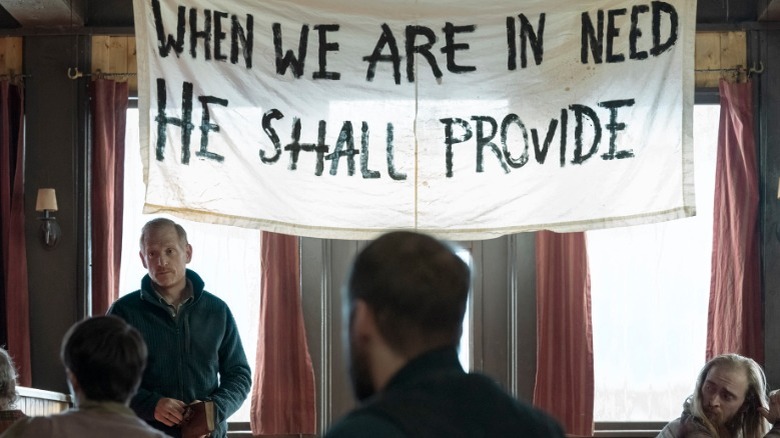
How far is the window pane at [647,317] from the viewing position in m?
6.61

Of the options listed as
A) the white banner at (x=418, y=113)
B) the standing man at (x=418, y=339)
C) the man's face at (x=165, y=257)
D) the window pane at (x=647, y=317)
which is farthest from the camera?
the window pane at (x=647, y=317)

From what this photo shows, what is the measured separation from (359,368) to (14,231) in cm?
574

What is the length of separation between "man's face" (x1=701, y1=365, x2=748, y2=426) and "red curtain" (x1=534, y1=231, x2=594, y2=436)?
2496 mm

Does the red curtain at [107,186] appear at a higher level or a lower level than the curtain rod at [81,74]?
lower

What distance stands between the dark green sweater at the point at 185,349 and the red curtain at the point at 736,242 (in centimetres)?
365

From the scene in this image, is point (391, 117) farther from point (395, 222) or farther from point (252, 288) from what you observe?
point (252, 288)

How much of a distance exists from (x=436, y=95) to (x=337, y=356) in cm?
256

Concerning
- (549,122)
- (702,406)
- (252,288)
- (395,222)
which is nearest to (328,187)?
(395,222)

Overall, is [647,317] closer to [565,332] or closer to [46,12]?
[565,332]

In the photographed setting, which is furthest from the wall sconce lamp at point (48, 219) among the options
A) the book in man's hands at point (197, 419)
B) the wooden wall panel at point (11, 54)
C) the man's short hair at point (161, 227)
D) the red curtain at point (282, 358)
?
the book in man's hands at point (197, 419)

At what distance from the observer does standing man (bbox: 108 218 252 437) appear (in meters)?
3.61

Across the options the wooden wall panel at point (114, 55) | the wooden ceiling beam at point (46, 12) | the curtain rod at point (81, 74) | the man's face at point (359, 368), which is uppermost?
the wooden ceiling beam at point (46, 12)

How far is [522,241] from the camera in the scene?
6.70 meters

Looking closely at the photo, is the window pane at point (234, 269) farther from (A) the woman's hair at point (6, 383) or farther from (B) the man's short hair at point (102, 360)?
(B) the man's short hair at point (102, 360)
